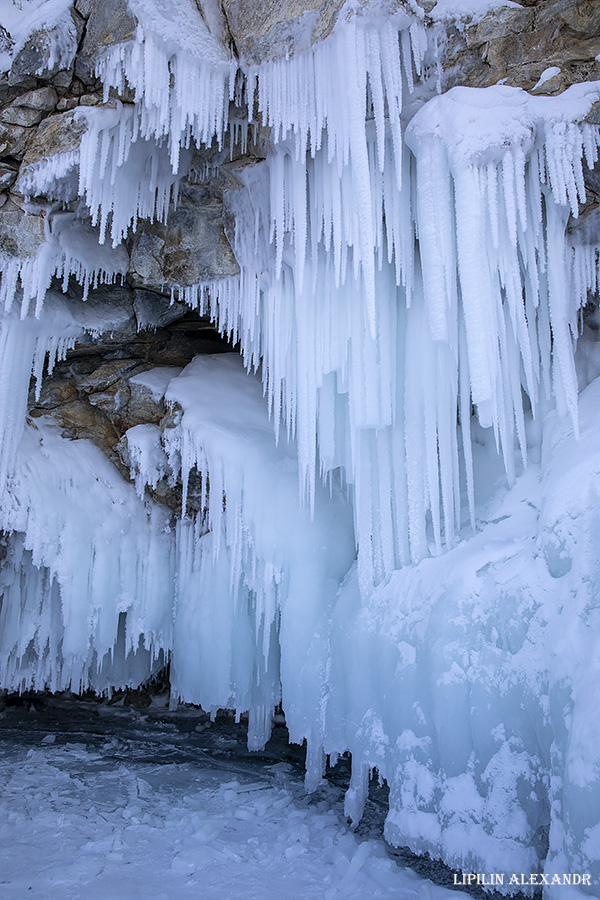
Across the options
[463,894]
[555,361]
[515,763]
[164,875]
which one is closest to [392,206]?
[555,361]

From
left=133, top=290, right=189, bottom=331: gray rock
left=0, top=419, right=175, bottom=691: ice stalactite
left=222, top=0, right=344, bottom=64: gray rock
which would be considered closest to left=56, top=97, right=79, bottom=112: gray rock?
left=222, top=0, right=344, bottom=64: gray rock

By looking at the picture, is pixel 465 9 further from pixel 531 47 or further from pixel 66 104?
pixel 66 104

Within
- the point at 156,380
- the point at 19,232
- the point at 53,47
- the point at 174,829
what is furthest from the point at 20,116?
the point at 174,829

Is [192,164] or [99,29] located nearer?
[99,29]

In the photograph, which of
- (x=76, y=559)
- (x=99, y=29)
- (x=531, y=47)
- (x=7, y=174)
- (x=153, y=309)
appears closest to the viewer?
(x=531, y=47)

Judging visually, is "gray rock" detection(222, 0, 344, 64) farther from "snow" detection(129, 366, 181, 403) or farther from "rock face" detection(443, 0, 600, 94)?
"snow" detection(129, 366, 181, 403)

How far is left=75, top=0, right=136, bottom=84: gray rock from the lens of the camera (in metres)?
4.76

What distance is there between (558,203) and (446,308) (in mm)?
972

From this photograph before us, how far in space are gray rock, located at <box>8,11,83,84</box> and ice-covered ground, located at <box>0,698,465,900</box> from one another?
6202 mm

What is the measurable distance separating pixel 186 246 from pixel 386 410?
2.74 metres

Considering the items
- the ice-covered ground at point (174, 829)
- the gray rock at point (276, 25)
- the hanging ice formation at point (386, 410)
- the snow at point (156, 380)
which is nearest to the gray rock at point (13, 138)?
the hanging ice formation at point (386, 410)

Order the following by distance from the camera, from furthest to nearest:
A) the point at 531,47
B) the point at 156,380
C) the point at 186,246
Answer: the point at 156,380 → the point at 186,246 → the point at 531,47

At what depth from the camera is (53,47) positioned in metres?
5.00

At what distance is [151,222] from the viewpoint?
5.95 metres
